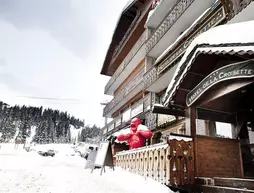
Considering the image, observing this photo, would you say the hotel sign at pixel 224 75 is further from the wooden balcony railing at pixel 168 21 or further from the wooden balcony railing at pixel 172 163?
the wooden balcony railing at pixel 168 21

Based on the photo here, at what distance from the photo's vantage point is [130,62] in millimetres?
22562

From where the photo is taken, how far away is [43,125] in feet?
317

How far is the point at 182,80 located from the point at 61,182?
4.20 metres

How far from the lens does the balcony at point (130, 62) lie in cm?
2051

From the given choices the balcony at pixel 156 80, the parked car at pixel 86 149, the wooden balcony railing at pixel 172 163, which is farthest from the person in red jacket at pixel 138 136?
the balcony at pixel 156 80

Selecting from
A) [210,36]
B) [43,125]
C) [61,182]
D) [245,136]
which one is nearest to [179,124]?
[245,136]

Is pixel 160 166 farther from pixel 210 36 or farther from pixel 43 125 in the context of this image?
pixel 43 125

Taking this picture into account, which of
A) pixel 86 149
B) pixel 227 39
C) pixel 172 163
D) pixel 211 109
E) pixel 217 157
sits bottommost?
pixel 172 163

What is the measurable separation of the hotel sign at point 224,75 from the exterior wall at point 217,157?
4.06 ft

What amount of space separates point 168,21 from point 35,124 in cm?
10179

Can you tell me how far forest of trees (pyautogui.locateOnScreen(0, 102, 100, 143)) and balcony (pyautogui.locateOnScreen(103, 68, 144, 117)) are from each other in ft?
197

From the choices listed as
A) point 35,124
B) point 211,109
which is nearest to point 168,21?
point 211,109

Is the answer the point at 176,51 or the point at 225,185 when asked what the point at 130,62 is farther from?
the point at 225,185

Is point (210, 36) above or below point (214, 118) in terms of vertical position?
above
